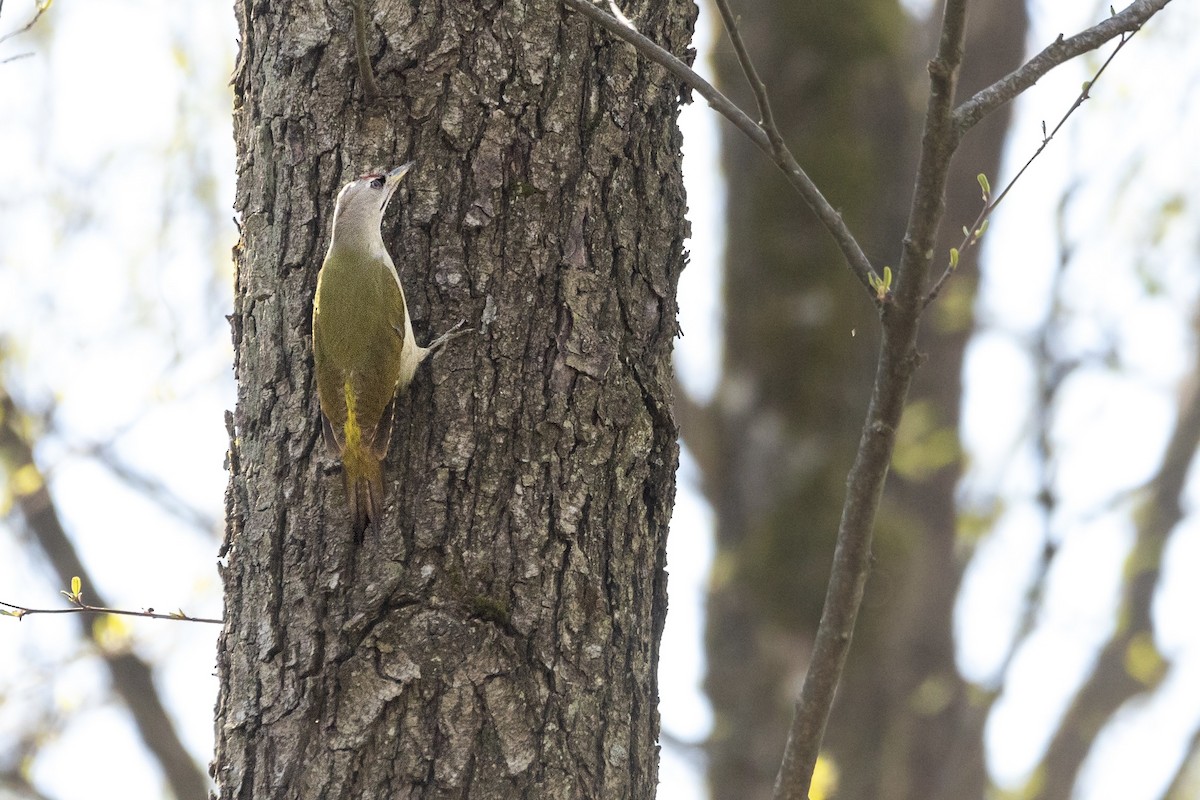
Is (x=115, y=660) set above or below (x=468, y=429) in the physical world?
above

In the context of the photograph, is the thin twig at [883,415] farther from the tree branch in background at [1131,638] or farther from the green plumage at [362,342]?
the tree branch in background at [1131,638]

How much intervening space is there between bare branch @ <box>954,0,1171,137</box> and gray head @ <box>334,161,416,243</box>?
1188 millimetres

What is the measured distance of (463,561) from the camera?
94.7 inches

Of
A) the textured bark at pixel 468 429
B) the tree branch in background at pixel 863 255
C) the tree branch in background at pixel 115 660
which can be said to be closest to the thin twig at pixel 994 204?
the tree branch in background at pixel 863 255

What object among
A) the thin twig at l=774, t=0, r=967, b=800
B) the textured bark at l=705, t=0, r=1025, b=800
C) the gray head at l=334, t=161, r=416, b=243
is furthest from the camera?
the textured bark at l=705, t=0, r=1025, b=800

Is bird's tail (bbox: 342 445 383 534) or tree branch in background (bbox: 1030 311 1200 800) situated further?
tree branch in background (bbox: 1030 311 1200 800)

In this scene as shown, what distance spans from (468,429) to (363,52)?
82 centimetres

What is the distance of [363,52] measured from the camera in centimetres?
249

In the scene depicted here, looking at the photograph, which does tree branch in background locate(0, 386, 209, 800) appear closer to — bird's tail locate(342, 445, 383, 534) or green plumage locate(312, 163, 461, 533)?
green plumage locate(312, 163, 461, 533)

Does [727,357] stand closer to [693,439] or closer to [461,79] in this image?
[693,439]

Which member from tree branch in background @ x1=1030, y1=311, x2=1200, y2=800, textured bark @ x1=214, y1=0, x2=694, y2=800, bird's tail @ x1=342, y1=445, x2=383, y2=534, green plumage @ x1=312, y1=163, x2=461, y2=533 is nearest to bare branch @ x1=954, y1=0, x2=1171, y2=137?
textured bark @ x1=214, y1=0, x2=694, y2=800

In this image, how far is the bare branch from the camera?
2082mm

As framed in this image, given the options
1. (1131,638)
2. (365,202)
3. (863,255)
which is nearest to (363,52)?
(365,202)

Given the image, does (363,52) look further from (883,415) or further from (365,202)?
(883,415)
